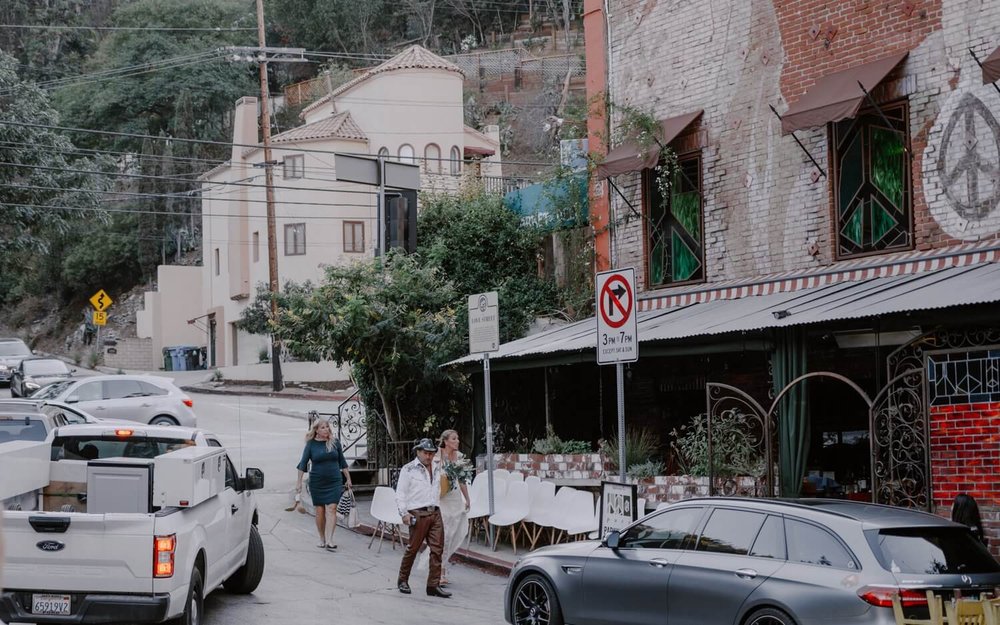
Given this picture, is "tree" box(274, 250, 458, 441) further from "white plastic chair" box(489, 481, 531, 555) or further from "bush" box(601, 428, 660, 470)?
"white plastic chair" box(489, 481, 531, 555)

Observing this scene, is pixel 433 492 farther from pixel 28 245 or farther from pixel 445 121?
pixel 445 121

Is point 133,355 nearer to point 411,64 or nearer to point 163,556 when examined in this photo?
point 411,64

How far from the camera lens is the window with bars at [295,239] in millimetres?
50938

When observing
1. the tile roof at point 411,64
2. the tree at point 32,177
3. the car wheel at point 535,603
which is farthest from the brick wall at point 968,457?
the tile roof at point 411,64

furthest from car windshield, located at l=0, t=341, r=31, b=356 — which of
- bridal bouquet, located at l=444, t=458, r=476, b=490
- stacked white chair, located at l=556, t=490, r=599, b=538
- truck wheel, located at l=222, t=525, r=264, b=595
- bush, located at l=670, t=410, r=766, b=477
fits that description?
bush, located at l=670, t=410, r=766, b=477

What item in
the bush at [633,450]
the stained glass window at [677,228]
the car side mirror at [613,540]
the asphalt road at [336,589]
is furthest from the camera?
the stained glass window at [677,228]

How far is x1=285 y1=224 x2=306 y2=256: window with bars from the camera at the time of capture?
167 ft

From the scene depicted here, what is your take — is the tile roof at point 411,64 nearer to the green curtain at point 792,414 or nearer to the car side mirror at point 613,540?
the green curtain at point 792,414

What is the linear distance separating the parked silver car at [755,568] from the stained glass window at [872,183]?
270 inches

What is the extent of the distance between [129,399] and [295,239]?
2462 cm

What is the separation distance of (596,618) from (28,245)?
117 ft

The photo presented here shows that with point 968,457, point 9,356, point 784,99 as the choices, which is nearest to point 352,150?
point 9,356

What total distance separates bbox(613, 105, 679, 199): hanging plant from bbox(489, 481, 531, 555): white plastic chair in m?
5.57

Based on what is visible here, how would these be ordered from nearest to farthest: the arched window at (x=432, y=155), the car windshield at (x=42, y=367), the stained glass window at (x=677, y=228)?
the stained glass window at (x=677, y=228) < the car windshield at (x=42, y=367) < the arched window at (x=432, y=155)
